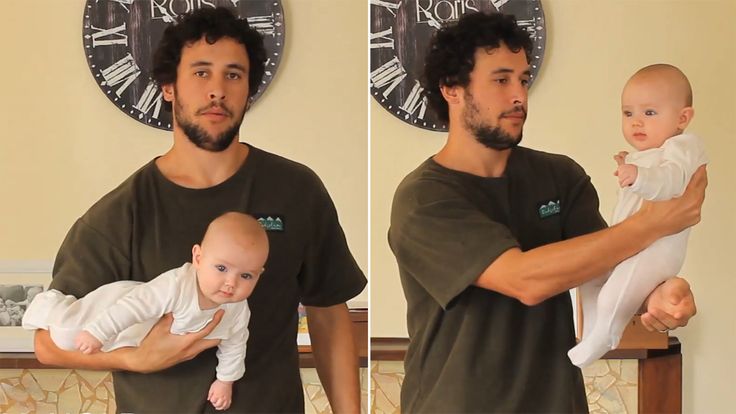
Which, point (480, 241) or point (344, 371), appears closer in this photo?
point (480, 241)

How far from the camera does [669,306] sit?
1699mm

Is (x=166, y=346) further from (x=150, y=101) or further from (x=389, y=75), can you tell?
(x=389, y=75)

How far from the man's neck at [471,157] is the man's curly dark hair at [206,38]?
0.39 metres

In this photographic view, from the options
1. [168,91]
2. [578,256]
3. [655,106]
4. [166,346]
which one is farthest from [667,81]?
[166,346]

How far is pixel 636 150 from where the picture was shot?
1681mm

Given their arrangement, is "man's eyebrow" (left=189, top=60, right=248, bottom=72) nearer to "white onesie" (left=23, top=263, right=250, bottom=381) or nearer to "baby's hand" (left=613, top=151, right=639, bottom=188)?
"white onesie" (left=23, top=263, right=250, bottom=381)

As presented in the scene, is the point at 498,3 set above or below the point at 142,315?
above

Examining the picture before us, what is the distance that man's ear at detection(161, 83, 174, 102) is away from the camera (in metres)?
1.76

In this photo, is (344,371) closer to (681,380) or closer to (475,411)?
Answer: (475,411)

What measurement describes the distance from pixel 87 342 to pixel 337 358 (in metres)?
0.48

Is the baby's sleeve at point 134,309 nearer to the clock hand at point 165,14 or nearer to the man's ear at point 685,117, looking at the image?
the clock hand at point 165,14

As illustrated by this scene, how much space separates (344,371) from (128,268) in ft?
1.53

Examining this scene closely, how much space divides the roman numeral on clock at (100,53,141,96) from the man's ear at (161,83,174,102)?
68mm

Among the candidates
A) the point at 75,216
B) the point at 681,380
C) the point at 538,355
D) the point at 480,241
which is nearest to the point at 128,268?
the point at 75,216
